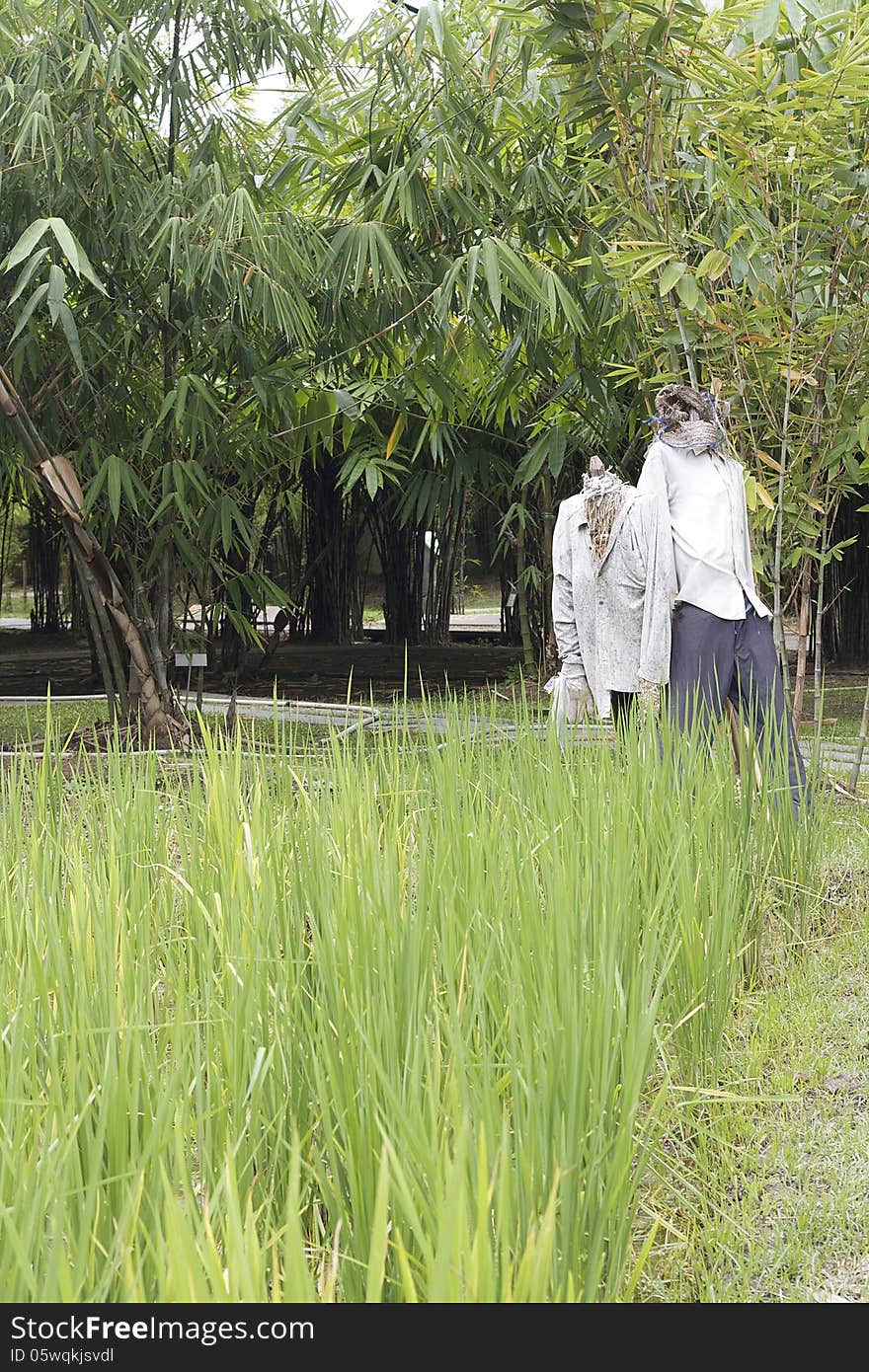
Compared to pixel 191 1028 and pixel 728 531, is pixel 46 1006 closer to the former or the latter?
pixel 191 1028

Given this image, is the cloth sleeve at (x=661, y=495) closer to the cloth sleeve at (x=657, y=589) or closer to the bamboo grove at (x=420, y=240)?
the cloth sleeve at (x=657, y=589)

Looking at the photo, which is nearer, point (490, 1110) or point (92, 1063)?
point (490, 1110)

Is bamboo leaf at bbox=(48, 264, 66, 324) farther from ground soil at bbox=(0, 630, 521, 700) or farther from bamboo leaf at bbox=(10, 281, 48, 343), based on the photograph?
ground soil at bbox=(0, 630, 521, 700)

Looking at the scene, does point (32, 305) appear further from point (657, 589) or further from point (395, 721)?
point (657, 589)

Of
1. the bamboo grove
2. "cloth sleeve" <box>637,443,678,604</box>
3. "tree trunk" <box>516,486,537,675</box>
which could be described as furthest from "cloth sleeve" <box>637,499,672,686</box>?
"tree trunk" <box>516,486,537,675</box>

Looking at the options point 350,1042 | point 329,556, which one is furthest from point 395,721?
point 329,556

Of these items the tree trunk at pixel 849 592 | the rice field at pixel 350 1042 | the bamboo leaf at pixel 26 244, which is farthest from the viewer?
the tree trunk at pixel 849 592

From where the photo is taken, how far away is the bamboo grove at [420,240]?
130 inches

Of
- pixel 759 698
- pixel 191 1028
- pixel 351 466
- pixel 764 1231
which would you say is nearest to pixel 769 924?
pixel 759 698

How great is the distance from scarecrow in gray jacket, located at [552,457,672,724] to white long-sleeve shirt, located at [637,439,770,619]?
94mm

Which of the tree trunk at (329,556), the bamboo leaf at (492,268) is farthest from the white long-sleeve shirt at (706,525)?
the tree trunk at (329,556)

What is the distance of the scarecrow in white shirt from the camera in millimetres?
3164

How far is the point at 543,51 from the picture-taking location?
11.0 feet

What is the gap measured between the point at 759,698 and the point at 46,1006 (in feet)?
7.33
